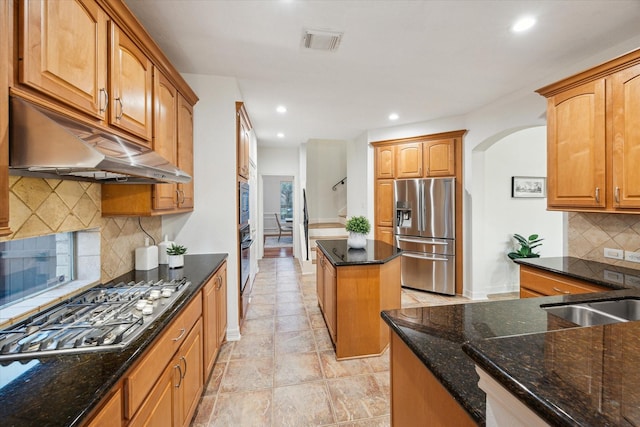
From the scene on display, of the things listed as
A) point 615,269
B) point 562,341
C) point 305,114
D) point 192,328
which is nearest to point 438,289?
point 615,269

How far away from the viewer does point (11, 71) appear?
87 centimetres

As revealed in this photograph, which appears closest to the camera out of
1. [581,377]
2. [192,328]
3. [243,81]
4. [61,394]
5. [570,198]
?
[581,377]

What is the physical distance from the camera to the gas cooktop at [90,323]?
1.00 metres

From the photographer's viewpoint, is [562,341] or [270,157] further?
[270,157]

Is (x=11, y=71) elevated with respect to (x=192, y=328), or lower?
elevated

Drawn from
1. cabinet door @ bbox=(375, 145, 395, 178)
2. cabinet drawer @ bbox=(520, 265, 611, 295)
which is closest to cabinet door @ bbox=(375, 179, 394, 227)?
cabinet door @ bbox=(375, 145, 395, 178)

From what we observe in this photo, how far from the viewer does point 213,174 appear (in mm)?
2766

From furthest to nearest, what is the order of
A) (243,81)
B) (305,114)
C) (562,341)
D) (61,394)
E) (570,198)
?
(305,114), (243,81), (570,198), (61,394), (562,341)

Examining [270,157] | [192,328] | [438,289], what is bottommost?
[438,289]

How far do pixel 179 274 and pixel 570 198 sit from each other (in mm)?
3257

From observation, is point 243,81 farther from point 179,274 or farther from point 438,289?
point 438,289

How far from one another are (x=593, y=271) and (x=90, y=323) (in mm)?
3289

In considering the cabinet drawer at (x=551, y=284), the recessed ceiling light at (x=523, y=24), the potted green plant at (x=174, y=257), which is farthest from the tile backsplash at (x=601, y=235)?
the potted green plant at (x=174, y=257)

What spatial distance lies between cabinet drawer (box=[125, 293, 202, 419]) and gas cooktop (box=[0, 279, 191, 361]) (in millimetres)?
97
